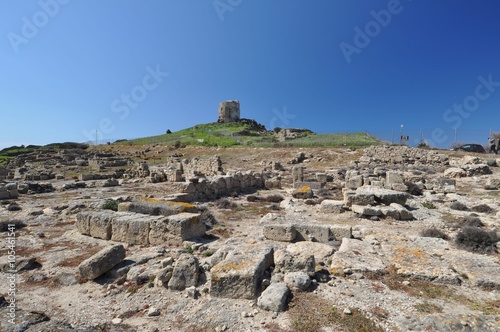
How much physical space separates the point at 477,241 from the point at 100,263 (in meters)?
7.84

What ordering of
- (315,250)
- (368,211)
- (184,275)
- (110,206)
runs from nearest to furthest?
(184,275) < (315,250) < (368,211) < (110,206)

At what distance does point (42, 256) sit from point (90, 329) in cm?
371

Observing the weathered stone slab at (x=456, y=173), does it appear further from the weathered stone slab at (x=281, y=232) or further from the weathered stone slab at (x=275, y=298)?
the weathered stone slab at (x=275, y=298)

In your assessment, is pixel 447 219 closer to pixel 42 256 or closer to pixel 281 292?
pixel 281 292

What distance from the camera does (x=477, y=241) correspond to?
593 cm

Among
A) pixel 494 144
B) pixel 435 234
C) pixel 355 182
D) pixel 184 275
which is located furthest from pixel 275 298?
pixel 494 144

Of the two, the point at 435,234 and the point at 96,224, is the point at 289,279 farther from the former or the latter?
the point at 96,224

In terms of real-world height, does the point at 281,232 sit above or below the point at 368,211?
below

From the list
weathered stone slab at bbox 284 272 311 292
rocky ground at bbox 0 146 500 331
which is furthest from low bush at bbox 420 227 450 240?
weathered stone slab at bbox 284 272 311 292

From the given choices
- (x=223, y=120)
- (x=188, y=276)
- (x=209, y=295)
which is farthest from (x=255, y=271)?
(x=223, y=120)

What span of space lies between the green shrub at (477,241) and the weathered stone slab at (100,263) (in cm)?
737

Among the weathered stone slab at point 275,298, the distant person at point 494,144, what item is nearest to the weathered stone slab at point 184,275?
the weathered stone slab at point 275,298

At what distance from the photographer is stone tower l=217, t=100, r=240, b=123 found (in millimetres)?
77375

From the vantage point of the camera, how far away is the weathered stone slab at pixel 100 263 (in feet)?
16.2
